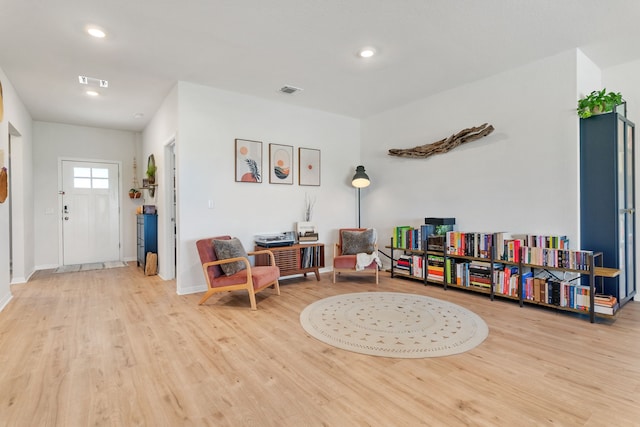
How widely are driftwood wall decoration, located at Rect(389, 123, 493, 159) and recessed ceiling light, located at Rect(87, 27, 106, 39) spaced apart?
13.0ft

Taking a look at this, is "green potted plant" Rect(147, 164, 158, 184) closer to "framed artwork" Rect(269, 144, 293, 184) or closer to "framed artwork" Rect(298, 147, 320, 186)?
"framed artwork" Rect(269, 144, 293, 184)

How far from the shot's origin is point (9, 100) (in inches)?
162

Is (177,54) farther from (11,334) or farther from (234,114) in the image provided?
(11,334)

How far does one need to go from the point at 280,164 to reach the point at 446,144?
2412 mm

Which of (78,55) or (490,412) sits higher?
(78,55)

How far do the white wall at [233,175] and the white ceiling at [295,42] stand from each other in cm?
37

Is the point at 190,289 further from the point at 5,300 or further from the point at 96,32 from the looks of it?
the point at 96,32

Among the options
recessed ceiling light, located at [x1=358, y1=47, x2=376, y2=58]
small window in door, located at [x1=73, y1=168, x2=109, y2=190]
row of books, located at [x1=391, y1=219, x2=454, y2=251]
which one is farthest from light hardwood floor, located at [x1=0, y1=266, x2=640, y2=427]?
small window in door, located at [x1=73, y1=168, x2=109, y2=190]

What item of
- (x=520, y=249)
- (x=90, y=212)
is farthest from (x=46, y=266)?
(x=520, y=249)

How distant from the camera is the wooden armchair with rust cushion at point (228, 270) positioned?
3.54 m

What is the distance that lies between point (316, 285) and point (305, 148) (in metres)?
2.19

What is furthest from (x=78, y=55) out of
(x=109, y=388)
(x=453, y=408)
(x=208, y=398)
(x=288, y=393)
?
(x=453, y=408)

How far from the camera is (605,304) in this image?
2.99 metres

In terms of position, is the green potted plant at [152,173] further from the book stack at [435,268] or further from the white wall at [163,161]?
the book stack at [435,268]
